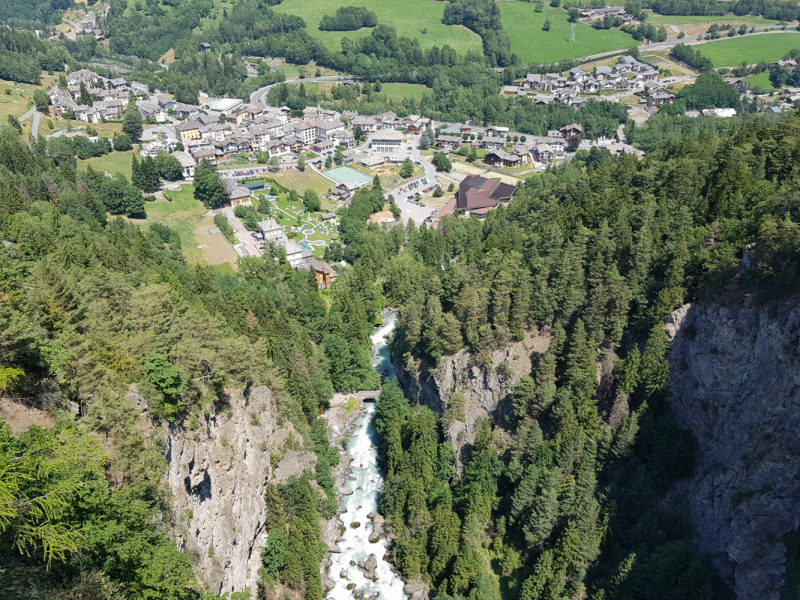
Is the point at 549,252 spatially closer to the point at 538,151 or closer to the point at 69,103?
the point at 538,151

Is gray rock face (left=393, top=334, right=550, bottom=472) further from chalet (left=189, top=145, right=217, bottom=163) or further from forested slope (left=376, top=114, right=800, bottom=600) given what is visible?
chalet (left=189, top=145, right=217, bottom=163)

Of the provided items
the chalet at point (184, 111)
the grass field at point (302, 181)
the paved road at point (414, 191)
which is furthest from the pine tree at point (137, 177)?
the chalet at point (184, 111)

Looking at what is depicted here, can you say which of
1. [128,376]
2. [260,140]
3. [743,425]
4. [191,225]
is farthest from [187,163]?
[743,425]

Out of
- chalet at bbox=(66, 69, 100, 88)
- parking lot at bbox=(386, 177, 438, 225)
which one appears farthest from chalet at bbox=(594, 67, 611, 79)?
chalet at bbox=(66, 69, 100, 88)

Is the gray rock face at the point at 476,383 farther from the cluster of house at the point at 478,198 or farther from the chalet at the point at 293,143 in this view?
the chalet at the point at 293,143

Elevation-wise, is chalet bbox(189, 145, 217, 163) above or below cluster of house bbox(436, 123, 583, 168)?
above

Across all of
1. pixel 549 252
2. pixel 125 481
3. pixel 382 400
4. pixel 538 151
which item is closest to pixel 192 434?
pixel 125 481

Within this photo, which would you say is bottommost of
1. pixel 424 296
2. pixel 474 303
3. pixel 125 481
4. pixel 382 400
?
pixel 382 400
